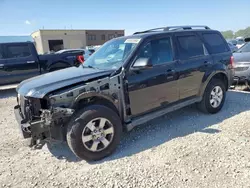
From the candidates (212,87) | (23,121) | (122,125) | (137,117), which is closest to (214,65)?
(212,87)

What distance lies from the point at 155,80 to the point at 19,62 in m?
6.85

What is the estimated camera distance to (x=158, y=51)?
409 centimetres

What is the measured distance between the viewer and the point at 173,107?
14.1 ft

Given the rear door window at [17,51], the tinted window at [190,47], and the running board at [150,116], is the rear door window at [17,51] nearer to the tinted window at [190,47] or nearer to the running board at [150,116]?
the tinted window at [190,47]

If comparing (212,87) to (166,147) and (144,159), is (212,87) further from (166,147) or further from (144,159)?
(144,159)

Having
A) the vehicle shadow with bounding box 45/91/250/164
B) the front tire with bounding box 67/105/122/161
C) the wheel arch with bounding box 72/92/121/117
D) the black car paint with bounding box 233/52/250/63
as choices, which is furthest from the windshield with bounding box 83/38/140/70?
the black car paint with bounding box 233/52/250/63

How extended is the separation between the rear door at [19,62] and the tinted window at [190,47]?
6620 millimetres

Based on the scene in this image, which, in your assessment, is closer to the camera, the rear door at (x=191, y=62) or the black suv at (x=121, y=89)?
the black suv at (x=121, y=89)

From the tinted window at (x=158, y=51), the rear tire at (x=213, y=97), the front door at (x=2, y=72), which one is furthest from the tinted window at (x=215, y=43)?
the front door at (x=2, y=72)

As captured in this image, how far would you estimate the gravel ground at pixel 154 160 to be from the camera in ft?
9.39

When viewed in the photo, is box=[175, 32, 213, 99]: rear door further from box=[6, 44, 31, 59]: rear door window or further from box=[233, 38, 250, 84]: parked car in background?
box=[6, 44, 31, 59]: rear door window

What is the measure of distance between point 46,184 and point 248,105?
4947 mm

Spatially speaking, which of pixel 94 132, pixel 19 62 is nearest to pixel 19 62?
pixel 19 62

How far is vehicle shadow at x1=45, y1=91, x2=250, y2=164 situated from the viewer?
12.0 feet
